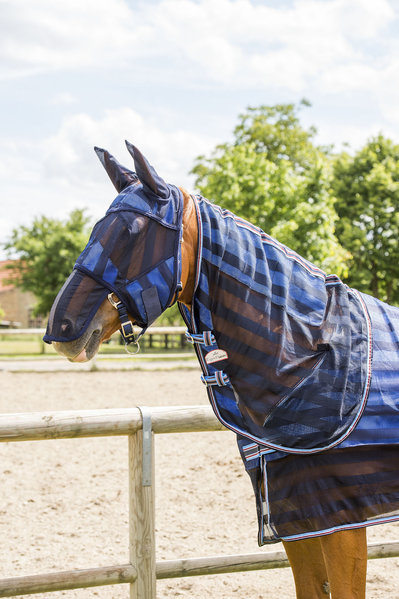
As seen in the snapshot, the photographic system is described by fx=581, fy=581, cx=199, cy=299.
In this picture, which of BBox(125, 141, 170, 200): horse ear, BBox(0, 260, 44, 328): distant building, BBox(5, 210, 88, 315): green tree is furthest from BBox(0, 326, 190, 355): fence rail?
BBox(0, 260, 44, 328): distant building

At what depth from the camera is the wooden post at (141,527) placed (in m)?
2.69

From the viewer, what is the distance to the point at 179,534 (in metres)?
4.30

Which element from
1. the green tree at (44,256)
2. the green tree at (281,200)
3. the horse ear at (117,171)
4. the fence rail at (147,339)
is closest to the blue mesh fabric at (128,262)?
the horse ear at (117,171)

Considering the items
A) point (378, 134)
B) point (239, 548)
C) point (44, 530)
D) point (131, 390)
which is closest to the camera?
point (239, 548)

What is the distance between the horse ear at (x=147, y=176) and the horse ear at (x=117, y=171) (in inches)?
4.4

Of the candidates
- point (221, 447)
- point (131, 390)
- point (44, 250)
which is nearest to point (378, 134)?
point (44, 250)

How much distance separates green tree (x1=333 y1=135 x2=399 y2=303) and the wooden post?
70.8ft

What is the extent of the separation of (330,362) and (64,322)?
0.77 meters

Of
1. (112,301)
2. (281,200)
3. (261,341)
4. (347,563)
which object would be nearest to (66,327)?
(112,301)

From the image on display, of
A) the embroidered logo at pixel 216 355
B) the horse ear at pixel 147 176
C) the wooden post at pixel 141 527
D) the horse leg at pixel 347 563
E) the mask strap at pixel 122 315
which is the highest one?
the horse ear at pixel 147 176

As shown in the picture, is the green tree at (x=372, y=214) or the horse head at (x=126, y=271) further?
the green tree at (x=372, y=214)

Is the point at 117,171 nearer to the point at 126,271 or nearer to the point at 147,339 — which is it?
the point at 126,271

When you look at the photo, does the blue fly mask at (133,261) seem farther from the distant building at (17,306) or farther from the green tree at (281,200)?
the distant building at (17,306)

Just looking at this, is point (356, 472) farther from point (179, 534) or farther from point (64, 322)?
point (179, 534)
